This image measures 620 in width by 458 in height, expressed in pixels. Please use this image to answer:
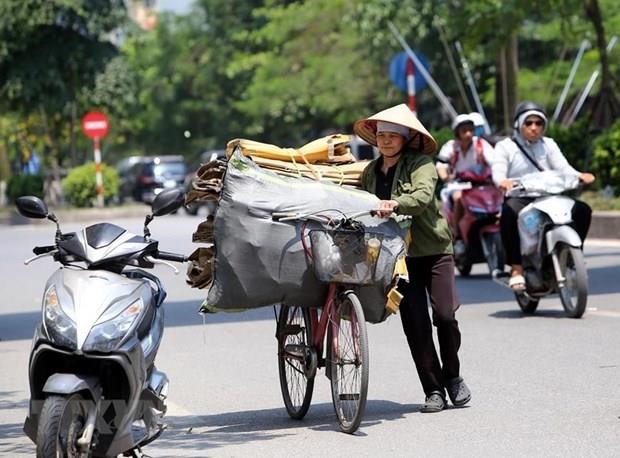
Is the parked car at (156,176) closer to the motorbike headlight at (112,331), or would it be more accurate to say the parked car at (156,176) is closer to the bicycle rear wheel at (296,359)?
the bicycle rear wheel at (296,359)

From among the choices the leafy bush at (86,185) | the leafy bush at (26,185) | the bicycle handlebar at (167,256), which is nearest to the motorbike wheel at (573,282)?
the bicycle handlebar at (167,256)

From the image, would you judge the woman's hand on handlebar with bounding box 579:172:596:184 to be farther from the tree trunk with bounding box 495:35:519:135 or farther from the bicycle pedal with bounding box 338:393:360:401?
the tree trunk with bounding box 495:35:519:135

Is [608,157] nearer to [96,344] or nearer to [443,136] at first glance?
[443,136]

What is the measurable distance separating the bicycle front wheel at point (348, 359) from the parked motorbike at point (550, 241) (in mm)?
4814

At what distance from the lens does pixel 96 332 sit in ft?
21.1

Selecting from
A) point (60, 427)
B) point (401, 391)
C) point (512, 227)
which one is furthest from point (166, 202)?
point (512, 227)

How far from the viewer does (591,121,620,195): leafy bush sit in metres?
23.5

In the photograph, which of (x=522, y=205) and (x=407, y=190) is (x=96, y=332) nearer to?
(x=407, y=190)

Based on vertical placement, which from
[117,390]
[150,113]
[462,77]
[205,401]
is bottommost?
[150,113]

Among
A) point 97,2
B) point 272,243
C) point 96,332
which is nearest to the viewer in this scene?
point 96,332

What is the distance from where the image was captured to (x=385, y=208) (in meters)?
8.07

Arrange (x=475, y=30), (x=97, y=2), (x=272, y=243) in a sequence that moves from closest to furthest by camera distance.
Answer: (x=272, y=243)
(x=475, y=30)
(x=97, y=2)

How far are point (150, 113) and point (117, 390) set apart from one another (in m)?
69.3

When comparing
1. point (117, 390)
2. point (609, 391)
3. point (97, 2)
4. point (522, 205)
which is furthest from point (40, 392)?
point (97, 2)
